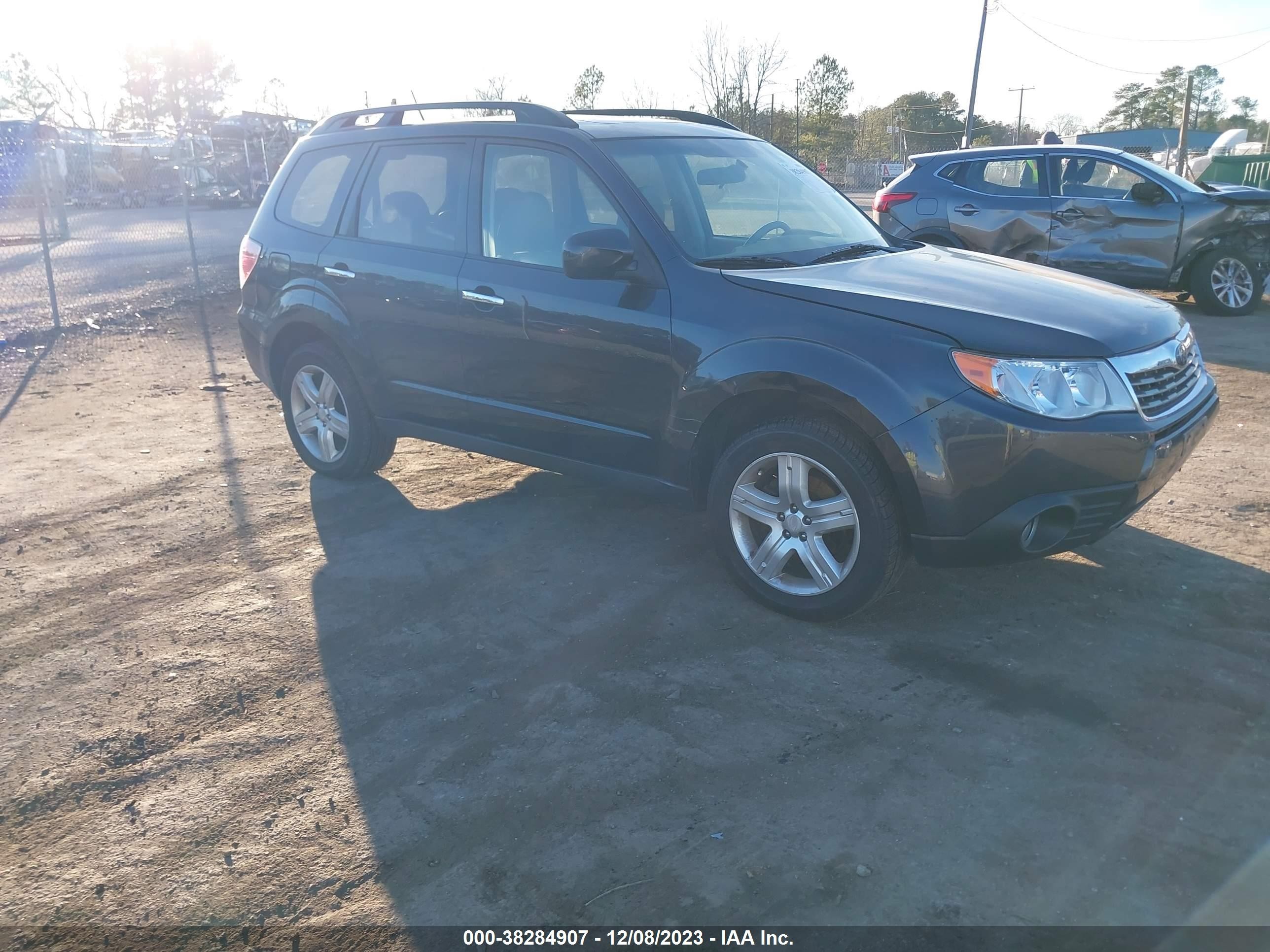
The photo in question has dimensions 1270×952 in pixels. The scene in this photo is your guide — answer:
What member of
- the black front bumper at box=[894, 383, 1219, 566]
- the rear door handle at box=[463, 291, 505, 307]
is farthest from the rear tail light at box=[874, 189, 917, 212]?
the black front bumper at box=[894, 383, 1219, 566]

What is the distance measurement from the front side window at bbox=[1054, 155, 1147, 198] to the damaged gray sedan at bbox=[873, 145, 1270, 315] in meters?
0.01

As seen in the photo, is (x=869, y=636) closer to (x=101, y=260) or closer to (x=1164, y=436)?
(x=1164, y=436)

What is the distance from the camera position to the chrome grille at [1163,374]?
365 centimetres

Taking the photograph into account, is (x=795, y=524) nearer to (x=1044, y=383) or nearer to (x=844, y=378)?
(x=844, y=378)

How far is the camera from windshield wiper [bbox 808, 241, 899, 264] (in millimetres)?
4484

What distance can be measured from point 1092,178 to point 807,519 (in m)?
8.26

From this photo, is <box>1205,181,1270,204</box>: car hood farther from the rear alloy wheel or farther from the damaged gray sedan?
the rear alloy wheel

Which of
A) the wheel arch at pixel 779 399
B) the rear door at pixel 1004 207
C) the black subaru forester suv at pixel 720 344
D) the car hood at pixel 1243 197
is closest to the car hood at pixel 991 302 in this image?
the black subaru forester suv at pixel 720 344

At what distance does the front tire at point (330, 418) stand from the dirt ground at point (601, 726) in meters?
0.43

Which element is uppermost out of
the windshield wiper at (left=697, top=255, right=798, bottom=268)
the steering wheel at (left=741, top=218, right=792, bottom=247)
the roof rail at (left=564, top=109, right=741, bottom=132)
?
the roof rail at (left=564, top=109, right=741, bottom=132)

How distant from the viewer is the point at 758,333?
392 centimetres

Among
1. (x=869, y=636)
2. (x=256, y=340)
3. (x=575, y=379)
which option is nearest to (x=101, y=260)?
(x=256, y=340)

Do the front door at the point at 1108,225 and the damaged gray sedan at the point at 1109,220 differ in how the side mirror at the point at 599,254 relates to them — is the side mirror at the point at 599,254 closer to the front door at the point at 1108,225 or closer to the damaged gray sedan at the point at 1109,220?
the damaged gray sedan at the point at 1109,220

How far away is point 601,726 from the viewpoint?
3.40 m
